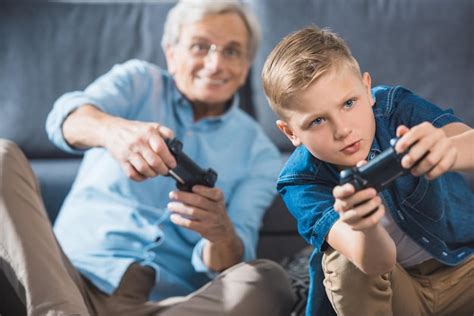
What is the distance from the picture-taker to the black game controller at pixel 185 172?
145 centimetres

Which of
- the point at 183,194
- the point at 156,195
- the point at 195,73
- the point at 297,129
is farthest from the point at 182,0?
the point at 297,129

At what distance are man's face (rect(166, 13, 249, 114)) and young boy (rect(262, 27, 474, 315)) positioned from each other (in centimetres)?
57

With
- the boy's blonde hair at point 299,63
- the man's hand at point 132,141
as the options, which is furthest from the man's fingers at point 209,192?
the boy's blonde hair at point 299,63

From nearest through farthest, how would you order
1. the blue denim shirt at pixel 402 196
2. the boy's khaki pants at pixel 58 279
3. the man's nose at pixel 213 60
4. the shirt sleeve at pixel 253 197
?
the blue denim shirt at pixel 402 196 < the boy's khaki pants at pixel 58 279 < the shirt sleeve at pixel 253 197 < the man's nose at pixel 213 60

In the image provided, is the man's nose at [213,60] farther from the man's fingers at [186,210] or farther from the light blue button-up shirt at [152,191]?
the man's fingers at [186,210]

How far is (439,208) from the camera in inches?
51.4

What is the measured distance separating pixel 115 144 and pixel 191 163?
15 centimetres

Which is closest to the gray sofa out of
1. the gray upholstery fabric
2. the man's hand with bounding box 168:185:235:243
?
the gray upholstery fabric

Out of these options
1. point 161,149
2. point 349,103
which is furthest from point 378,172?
point 161,149

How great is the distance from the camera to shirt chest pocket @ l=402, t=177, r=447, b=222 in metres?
1.29

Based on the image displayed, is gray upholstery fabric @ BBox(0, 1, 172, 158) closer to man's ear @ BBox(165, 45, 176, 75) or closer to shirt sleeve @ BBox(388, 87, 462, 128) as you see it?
man's ear @ BBox(165, 45, 176, 75)

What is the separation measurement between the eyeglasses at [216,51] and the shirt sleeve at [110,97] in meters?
0.13

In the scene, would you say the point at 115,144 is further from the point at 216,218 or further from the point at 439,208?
the point at 439,208

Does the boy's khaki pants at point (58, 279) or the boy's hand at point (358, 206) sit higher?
the boy's hand at point (358, 206)
